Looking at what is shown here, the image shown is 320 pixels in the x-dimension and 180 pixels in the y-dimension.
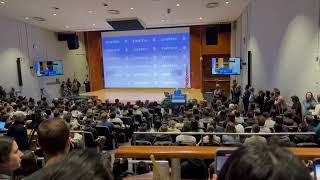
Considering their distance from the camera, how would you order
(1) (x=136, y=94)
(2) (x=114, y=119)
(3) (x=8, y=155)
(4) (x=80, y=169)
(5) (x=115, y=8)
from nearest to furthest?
(4) (x=80, y=169)
(3) (x=8, y=155)
(2) (x=114, y=119)
(5) (x=115, y=8)
(1) (x=136, y=94)

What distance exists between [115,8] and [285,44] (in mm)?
7199

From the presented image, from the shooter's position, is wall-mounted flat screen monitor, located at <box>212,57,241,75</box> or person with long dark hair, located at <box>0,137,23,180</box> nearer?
person with long dark hair, located at <box>0,137,23,180</box>

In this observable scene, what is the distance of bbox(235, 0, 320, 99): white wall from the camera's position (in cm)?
745

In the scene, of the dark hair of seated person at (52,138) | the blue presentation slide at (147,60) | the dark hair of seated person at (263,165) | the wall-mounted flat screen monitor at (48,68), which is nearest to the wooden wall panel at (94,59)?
the blue presentation slide at (147,60)

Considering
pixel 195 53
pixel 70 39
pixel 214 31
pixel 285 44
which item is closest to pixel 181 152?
pixel 285 44

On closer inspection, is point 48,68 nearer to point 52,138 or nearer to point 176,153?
point 52,138

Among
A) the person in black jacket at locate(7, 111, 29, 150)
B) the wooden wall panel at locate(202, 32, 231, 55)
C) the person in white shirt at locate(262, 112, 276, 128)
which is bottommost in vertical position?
the person in white shirt at locate(262, 112, 276, 128)

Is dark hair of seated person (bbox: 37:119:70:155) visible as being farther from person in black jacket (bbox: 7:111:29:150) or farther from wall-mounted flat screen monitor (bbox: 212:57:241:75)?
wall-mounted flat screen monitor (bbox: 212:57:241:75)

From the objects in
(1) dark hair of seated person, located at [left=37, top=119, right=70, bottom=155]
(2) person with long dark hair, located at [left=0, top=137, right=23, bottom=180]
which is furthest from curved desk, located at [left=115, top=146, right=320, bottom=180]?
(2) person with long dark hair, located at [left=0, top=137, right=23, bottom=180]

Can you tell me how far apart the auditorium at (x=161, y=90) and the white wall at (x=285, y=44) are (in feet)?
0.15

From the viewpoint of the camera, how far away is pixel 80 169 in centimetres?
82

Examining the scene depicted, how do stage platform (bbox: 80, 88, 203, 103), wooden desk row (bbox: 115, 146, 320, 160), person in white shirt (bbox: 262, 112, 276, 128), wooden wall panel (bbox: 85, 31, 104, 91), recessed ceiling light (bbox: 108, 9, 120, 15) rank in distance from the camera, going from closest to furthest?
wooden desk row (bbox: 115, 146, 320, 160) < person in white shirt (bbox: 262, 112, 276, 128) < recessed ceiling light (bbox: 108, 9, 120, 15) < stage platform (bbox: 80, 88, 203, 103) < wooden wall panel (bbox: 85, 31, 104, 91)

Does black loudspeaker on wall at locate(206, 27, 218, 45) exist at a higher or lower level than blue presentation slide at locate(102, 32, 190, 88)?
higher

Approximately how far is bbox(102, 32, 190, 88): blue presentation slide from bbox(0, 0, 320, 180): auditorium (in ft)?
0.23
